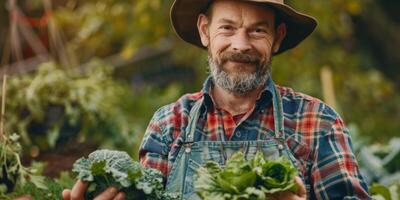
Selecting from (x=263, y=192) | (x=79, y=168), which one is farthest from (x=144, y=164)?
(x=263, y=192)

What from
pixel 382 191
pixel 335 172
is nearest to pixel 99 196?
pixel 335 172

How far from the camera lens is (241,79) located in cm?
381

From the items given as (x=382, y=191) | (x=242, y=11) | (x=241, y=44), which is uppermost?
(x=242, y=11)

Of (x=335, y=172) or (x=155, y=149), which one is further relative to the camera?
(x=155, y=149)

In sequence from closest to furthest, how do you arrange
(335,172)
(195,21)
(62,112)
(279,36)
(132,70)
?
(335,172) → (279,36) → (195,21) → (62,112) → (132,70)

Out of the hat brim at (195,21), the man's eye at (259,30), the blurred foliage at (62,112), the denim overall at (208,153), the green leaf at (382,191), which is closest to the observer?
the denim overall at (208,153)

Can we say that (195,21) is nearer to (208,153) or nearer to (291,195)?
(208,153)

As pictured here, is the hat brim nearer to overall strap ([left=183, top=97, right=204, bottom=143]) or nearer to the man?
the man

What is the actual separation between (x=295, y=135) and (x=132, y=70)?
741 cm

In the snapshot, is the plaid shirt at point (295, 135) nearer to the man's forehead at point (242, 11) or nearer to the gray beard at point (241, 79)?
the gray beard at point (241, 79)

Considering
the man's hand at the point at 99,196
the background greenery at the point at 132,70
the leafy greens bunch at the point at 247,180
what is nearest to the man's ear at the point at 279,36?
the leafy greens bunch at the point at 247,180

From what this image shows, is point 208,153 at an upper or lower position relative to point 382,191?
upper

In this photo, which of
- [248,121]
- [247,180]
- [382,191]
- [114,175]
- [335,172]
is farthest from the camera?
[382,191]

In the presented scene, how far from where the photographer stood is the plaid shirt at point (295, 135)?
374cm
